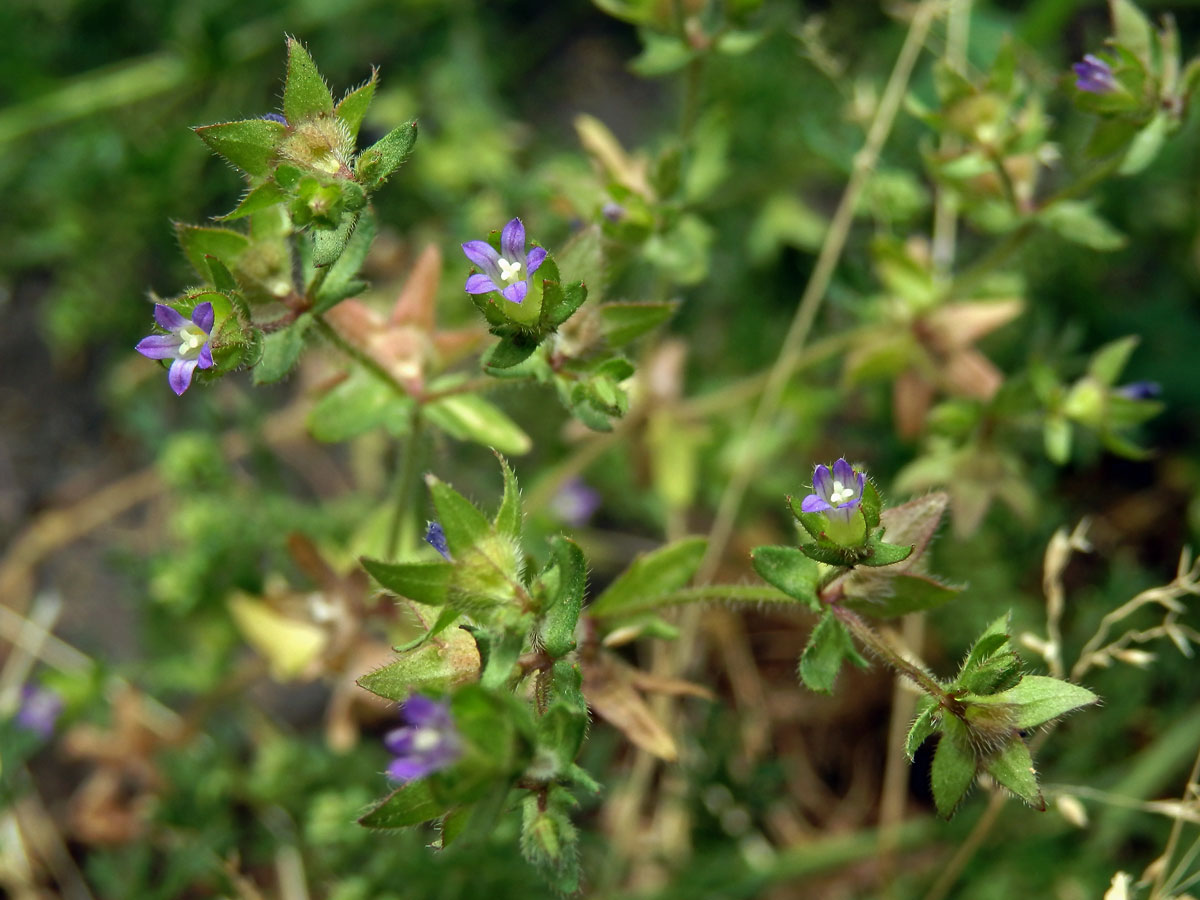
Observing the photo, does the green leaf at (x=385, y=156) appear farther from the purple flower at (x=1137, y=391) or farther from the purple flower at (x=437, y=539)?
the purple flower at (x=1137, y=391)

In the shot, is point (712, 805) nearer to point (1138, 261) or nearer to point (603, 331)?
point (603, 331)

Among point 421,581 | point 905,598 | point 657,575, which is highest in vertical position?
point 421,581

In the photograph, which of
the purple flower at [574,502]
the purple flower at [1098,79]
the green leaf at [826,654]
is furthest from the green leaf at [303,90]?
the purple flower at [574,502]

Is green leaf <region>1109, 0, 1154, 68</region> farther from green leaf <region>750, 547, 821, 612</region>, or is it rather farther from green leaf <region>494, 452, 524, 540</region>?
green leaf <region>494, 452, 524, 540</region>

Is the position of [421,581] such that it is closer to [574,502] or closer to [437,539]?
[437,539]

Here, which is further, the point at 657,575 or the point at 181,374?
Result: the point at 657,575

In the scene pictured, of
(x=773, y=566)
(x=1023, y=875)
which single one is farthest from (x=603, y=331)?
(x=1023, y=875)

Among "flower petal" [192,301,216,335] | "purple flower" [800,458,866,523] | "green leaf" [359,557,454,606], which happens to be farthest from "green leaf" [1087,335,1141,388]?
"flower petal" [192,301,216,335]

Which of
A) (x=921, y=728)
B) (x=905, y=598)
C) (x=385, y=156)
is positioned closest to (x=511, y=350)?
(x=385, y=156)
